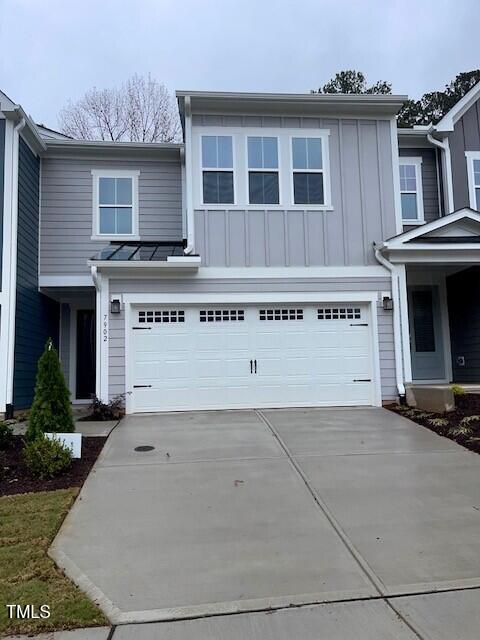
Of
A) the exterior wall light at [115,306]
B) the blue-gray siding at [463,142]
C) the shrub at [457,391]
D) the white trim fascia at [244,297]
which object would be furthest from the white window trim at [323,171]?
the shrub at [457,391]

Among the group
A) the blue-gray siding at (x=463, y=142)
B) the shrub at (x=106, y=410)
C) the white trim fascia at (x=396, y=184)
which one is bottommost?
the shrub at (x=106, y=410)

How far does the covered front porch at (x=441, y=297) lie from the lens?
10305mm

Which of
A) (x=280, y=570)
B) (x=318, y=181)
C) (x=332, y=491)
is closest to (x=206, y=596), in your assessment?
(x=280, y=570)

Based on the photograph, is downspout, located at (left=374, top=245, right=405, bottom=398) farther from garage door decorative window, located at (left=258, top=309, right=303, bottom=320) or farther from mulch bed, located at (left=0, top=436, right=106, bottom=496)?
mulch bed, located at (left=0, top=436, right=106, bottom=496)

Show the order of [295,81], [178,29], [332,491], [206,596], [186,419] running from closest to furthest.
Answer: [206,596] → [332,491] → [186,419] → [178,29] → [295,81]

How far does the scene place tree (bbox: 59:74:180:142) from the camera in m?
23.3

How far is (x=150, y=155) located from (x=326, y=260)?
16.5ft

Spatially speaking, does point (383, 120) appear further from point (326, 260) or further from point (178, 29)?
point (178, 29)

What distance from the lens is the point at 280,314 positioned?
1041cm

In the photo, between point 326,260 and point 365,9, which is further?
point 365,9

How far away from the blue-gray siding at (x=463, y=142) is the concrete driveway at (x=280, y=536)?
733cm

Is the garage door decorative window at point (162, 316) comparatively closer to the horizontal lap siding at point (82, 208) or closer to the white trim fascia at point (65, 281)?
the white trim fascia at point (65, 281)

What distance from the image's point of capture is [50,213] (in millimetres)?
11844

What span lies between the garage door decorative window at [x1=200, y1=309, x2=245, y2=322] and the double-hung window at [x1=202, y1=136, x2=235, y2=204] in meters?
2.19
